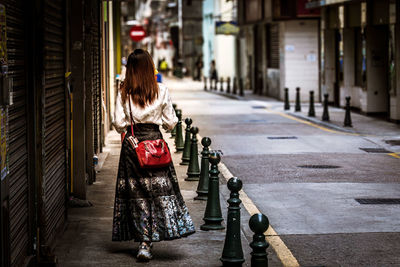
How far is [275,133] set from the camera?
21.8 meters

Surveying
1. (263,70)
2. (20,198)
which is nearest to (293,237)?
(20,198)

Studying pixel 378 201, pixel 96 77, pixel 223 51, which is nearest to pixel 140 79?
pixel 378 201

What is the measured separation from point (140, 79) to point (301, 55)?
2981cm

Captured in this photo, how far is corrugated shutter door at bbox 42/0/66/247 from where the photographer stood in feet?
25.5

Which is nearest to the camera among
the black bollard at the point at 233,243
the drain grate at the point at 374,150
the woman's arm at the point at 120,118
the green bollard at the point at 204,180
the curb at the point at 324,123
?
the black bollard at the point at 233,243

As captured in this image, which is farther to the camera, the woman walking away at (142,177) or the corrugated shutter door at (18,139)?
the woman walking away at (142,177)

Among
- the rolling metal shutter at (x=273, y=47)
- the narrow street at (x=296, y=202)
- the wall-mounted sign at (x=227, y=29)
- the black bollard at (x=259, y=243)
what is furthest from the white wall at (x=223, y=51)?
the black bollard at (x=259, y=243)

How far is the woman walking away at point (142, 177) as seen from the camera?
7.82 meters

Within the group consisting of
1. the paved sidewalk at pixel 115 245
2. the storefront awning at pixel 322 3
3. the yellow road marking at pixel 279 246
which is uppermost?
the storefront awning at pixel 322 3

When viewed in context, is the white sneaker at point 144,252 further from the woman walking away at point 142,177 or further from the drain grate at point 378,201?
the drain grate at point 378,201

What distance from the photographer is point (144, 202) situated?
7840 mm

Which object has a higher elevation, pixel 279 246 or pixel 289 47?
pixel 289 47

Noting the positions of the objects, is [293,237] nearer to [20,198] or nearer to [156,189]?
[156,189]

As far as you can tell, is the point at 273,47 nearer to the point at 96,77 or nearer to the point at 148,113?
the point at 96,77
